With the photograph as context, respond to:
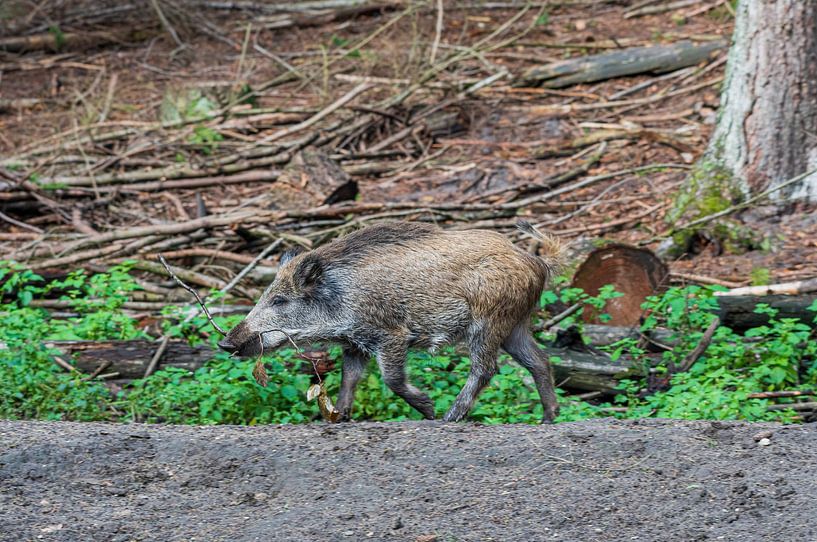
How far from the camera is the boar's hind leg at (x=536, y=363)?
21.3ft

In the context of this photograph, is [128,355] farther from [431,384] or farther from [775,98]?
[775,98]

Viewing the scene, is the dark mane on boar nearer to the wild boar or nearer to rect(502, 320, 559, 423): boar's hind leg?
the wild boar

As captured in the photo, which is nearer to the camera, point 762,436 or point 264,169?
point 762,436

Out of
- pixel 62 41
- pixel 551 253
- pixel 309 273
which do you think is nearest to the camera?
pixel 309 273

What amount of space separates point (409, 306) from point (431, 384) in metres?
1.02

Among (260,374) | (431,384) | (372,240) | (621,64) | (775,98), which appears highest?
(775,98)

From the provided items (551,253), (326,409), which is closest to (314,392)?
(326,409)

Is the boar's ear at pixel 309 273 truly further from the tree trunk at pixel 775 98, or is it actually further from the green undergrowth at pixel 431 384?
the tree trunk at pixel 775 98

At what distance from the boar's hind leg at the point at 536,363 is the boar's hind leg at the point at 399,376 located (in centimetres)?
66

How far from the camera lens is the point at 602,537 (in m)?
4.31

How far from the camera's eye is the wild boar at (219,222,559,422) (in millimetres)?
6215

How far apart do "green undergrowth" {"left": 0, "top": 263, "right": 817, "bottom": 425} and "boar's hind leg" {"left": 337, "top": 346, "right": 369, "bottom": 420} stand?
0.36m

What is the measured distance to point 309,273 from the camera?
6.38 meters

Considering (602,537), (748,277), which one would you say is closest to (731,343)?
(748,277)
